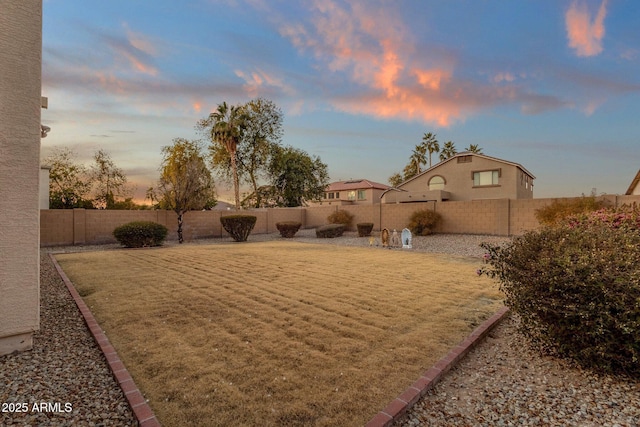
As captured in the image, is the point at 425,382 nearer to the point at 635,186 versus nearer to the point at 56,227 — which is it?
the point at 56,227

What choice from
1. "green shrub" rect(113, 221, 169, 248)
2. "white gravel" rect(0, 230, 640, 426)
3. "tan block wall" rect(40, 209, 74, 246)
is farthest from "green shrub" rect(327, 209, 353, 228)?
"white gravel" rect(0, 230, 640, 426)

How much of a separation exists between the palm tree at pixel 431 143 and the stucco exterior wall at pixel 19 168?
4412cm

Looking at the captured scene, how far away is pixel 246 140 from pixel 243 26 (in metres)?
21.3

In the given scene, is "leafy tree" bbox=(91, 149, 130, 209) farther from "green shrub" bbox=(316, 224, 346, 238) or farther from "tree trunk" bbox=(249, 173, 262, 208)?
"green shrub" bbox=(316, 224, 346, 238)

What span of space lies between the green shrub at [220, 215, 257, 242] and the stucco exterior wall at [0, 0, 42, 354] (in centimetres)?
1435

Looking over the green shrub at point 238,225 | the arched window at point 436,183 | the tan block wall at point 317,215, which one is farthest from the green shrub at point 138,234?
the arched window at point 436,183

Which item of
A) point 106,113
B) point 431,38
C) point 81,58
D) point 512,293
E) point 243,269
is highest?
point 431,38

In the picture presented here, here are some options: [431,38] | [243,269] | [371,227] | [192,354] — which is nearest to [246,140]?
[371,227]

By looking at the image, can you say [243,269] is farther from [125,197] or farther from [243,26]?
[125,197]

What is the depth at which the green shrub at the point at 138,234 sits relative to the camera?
13.9 meters

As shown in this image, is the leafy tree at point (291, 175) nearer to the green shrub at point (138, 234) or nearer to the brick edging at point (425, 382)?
the green shrub at point (138, 234)

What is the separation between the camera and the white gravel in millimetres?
2258

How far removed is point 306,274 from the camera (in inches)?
302

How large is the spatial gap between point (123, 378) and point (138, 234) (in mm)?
13197
